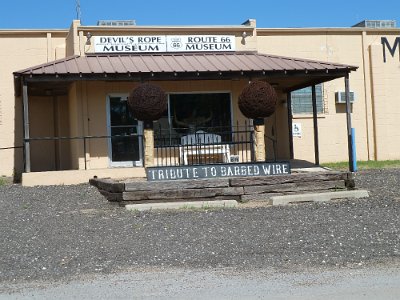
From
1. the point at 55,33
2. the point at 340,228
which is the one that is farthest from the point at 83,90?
the point at 340,228

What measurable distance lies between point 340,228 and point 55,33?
13.3 m

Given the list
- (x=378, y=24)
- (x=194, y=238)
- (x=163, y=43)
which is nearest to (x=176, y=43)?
(x=163, y=43)

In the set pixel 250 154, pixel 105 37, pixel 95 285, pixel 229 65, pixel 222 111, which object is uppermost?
pixel 105 37

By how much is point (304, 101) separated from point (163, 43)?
5.68 metres

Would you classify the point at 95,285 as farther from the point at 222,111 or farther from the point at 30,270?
the point at 222,111

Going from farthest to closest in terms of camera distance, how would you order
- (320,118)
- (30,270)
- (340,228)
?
(320,118) → (340,228) → (30,270)

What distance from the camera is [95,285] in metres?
6.29

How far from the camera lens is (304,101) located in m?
20.9

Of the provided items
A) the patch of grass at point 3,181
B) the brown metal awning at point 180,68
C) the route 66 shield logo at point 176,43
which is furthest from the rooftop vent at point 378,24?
the patch of grass at point 3,181

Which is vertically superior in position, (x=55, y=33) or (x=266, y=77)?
(x=55, y=33)

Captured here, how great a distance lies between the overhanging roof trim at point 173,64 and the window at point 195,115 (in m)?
1.15

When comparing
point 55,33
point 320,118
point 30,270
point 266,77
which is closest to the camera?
point 30,270

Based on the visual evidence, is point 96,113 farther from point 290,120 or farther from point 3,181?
point 290,120

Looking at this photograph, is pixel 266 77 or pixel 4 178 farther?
pixel 4 178
